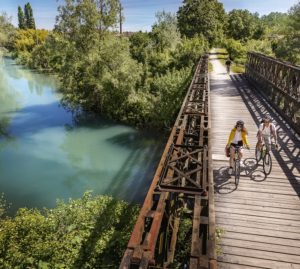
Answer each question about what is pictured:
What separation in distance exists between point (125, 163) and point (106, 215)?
1111 cm

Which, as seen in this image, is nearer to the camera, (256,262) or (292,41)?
(256,262)

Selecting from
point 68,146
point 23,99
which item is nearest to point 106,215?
point 68,146

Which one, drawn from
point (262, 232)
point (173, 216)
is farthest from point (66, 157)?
point (262, 232)

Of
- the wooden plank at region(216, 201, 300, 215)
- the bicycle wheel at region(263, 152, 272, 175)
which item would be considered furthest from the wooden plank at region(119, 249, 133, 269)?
the bicycle wheel at region(263, 152, 272, 175)

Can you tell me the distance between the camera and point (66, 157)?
25.7 metres

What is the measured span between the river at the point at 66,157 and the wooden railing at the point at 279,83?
914 cm

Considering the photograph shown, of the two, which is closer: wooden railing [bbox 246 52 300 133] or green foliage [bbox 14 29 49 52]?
wooden railing [bbox 246 52 300 133]

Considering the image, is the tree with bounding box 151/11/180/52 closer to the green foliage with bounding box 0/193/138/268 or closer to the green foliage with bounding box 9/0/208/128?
the green foliage with bounding box 9/0/208/128

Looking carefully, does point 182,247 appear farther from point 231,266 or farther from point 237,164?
point 237,164

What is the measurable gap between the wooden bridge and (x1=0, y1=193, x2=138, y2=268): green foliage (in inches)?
118

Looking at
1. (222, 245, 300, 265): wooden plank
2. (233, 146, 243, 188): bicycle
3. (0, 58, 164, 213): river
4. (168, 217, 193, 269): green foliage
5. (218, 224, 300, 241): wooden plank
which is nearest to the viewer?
(222, 245, 300, 265): wooden plank

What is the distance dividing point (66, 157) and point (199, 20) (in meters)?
56.1

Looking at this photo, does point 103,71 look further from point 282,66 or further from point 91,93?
point 282,66

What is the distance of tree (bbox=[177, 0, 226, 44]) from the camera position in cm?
7094
